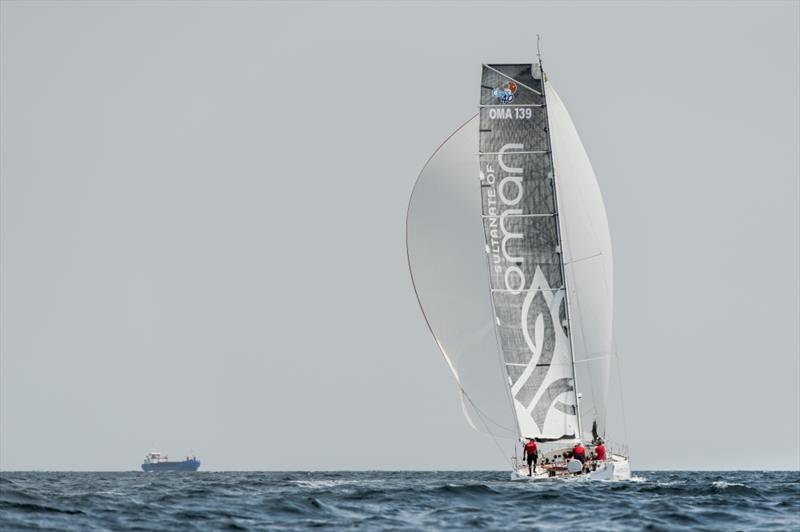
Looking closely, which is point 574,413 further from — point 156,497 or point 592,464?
point 156,497

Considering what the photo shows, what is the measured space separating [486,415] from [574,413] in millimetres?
3549

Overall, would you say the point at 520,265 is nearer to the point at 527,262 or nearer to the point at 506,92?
the point at 527,262

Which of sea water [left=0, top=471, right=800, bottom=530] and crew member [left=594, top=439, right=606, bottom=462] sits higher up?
crew member [left=594, top=439, right=606, bottom=462]

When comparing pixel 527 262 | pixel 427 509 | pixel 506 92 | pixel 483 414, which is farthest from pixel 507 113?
pixel 427 509

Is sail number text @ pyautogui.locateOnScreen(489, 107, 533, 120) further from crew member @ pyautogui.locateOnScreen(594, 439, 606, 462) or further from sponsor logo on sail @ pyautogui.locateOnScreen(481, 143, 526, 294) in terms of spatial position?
crew member @ pyautogui.locateOnScreen(594, 439, 606, 462)

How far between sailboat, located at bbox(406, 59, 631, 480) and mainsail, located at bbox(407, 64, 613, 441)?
0.14ft

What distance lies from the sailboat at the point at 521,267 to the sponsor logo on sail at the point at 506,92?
41 mm

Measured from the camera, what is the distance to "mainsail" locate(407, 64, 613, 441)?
5050 cm

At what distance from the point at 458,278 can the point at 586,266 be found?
528cm

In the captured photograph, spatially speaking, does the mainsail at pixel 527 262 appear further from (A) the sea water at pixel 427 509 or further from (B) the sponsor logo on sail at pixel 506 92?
(A) the sea water at pixel 427 509

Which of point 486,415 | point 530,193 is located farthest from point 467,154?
point 486,415

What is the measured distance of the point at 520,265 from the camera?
5081 centimetres

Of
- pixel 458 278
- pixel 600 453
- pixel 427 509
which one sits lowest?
pixel 427 509

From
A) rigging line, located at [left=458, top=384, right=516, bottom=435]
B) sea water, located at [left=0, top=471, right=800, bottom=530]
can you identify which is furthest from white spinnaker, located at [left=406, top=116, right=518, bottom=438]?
sea water, located at [left=0, top=471, right=800, bottom=530]
